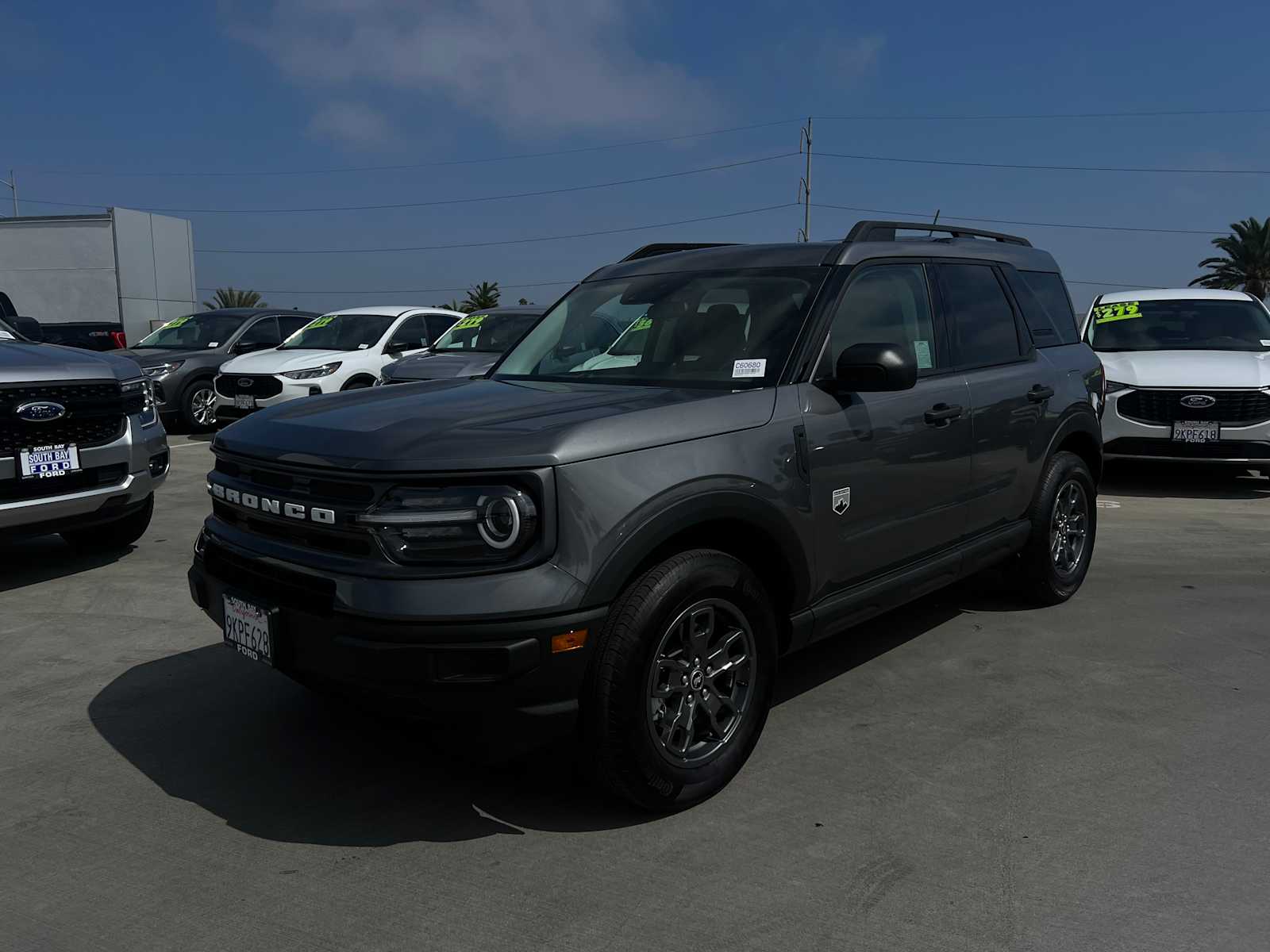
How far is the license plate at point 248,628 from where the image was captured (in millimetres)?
3136

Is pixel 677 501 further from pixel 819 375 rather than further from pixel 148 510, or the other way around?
pixel 148 510

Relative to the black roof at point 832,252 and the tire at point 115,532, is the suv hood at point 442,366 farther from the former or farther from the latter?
the black roof at point 832,252

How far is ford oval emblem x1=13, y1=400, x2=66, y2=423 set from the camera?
17.9 ft

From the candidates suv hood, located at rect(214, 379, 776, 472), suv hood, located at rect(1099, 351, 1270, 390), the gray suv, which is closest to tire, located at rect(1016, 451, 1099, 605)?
the gray suv

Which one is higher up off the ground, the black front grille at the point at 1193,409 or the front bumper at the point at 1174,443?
the black front grille at the point at 1193,409

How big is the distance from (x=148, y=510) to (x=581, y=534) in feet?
15.9

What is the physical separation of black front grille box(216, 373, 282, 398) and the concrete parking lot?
782cm

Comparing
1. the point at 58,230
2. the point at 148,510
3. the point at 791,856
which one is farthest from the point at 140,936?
the point at 58,230

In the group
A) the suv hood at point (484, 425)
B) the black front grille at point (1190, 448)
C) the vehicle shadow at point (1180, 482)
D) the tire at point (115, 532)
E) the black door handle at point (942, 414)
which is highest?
the suv hood at point (484, 425)

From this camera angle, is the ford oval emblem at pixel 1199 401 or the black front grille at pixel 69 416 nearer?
the black front grille at pixel 69 416

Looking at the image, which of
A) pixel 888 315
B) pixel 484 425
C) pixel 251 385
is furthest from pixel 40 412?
pixel 251 385

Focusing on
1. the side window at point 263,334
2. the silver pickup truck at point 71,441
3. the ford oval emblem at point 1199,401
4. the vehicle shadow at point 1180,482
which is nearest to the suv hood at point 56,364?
the silver pickup truck at point 71,441

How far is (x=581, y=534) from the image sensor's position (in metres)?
2.88

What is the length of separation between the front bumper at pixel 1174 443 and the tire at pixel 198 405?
34.5 ft
